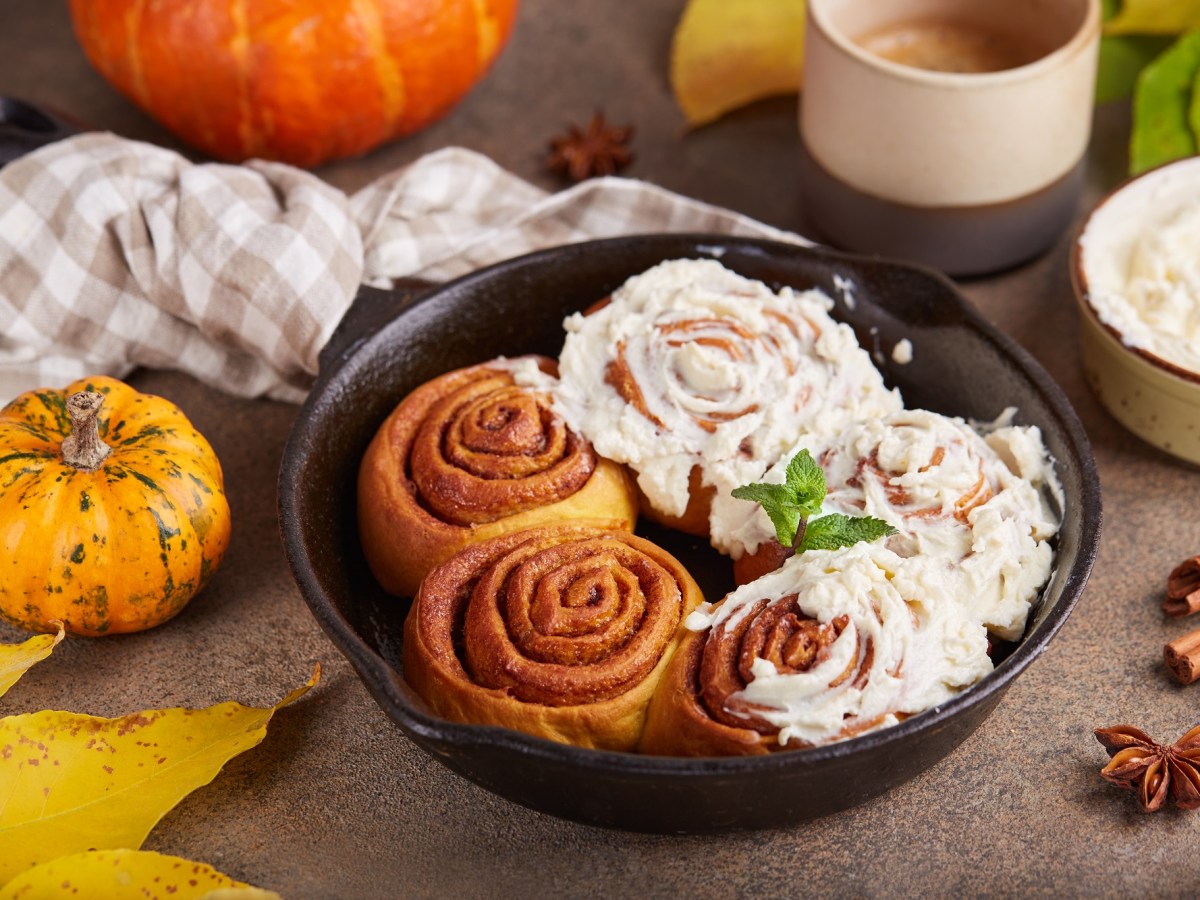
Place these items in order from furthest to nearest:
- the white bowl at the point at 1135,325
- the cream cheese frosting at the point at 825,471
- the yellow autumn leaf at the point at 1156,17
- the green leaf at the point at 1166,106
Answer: the yellow autumn leaf at the point at 1156,17, the green leaf at the point at 1166,106, the white bowl at the point at 1135,325, the cream cheese frosting at the point at 825,471

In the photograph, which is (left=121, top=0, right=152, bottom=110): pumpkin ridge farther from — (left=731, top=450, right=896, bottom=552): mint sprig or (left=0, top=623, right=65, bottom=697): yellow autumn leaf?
(left=731, top=450, right=896, bottom=552): mint sprig

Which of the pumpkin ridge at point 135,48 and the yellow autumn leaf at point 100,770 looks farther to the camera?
the pumpkin ridge at point 135,48

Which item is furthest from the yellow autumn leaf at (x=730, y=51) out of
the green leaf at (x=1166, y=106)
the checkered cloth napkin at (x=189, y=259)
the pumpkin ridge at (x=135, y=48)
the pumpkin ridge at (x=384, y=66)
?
the pumpkin ridge at (x=135, y=48)

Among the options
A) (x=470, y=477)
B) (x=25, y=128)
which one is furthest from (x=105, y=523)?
(x=25, y=128)

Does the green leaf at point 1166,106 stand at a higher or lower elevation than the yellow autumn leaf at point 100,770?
higher

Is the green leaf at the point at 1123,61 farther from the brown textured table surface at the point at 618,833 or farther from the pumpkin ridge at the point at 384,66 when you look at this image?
the pumpkin ridge at the point at 384,66

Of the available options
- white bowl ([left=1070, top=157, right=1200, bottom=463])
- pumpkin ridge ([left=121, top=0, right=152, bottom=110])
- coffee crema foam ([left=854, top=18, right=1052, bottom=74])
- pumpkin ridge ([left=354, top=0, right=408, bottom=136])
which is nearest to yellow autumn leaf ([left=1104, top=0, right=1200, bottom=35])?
coffee crema foam ([left=854, top=18, right=1052, bottom=74])

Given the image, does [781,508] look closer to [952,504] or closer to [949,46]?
[952,504]
